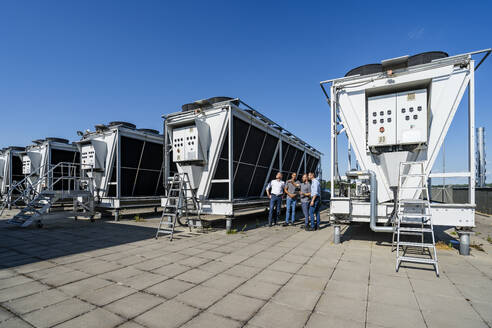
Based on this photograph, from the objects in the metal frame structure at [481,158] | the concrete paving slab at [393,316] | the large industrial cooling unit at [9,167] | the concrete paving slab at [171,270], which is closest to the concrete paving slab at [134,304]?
the concrete paving slab at [171,270]

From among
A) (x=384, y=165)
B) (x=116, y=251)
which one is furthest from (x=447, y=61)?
(x=116, y=251)

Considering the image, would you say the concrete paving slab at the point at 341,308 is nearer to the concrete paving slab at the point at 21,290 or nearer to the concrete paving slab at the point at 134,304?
the concrete paving slab at the point at 134,304

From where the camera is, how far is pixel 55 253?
5.19 meters

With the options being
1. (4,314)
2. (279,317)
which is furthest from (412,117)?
(4,314)

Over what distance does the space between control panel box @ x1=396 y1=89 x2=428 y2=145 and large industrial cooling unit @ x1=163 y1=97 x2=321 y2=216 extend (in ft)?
14.3

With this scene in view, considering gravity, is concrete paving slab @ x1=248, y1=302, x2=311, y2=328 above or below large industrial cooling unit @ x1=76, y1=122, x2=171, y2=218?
below

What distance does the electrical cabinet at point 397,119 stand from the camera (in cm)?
541

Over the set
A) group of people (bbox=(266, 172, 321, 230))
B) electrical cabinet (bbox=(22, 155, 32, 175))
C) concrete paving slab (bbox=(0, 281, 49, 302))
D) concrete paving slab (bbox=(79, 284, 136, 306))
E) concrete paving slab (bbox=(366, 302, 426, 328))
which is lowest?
concrete paving slab (bbox=(0, 281, 49, 302))

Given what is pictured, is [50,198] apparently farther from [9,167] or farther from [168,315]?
[9,167]

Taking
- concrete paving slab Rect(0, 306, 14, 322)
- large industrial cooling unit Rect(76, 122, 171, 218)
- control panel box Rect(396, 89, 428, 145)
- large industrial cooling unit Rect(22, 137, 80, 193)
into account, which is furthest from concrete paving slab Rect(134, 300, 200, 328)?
large industrial cooling unit Rect(22, 137, 80, 193)

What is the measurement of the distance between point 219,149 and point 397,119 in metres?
4.72

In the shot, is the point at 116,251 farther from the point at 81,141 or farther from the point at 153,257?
the point at 81,141

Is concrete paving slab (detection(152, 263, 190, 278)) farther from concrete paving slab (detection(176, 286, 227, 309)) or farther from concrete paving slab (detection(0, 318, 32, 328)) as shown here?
concrete paving slab (detection(0, 318, 32, 328))

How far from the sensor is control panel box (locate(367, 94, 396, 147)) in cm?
562
